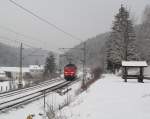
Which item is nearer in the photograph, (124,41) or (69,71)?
(124,41)

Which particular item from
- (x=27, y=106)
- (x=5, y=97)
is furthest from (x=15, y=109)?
(x=5, y=97)

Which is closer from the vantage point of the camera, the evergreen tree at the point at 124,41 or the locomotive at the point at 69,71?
the evergreen tree at the point at 124,41

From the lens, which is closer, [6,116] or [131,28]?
[6,116]

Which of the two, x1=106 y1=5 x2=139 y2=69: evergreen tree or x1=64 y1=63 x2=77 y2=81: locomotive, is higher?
x1=106 y1=5 x2=139 y2=69: evergreen tree

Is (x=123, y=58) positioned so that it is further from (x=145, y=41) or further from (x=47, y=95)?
(x=47, y=95)

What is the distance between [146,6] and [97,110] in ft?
194

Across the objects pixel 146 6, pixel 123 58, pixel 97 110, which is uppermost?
pixel 146 6

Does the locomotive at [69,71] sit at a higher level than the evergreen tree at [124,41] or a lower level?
lower

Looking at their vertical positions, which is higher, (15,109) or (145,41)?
(145,41)

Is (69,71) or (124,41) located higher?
(124,41)

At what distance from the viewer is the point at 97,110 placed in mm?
12812

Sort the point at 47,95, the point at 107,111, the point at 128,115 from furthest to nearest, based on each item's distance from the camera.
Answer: the point at 47,95 < the point at 107,111 < the point at 128,115

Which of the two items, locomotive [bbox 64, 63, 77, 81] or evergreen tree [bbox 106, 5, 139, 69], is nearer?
evergreen tree [bbox 106, 5, 139, 69]

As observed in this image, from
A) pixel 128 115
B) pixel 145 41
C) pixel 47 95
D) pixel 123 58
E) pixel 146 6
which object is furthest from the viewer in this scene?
pixel 146 6
